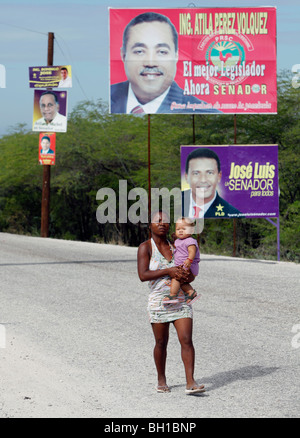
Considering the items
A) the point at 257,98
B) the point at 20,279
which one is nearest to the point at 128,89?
the point at 257,98

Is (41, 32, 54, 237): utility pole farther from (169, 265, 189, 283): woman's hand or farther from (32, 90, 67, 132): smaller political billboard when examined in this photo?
(169, 265, 189, 283): woman's hand

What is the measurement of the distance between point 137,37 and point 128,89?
1542 mm

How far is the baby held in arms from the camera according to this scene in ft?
20.8

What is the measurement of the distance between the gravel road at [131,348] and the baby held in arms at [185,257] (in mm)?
881

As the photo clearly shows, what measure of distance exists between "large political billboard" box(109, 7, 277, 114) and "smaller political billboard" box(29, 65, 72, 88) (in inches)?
291

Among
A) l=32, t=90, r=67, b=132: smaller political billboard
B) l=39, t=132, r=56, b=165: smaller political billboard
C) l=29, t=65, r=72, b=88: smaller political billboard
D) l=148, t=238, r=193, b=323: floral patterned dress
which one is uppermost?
l=29, t=65, r=72, b=88: smaller political billboard

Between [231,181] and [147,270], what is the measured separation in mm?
15478

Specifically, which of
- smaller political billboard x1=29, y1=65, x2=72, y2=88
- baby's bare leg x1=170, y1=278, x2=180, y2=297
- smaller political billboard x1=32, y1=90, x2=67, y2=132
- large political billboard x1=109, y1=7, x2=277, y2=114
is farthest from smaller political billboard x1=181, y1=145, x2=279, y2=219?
baby's bare leg x1=170, y1=278, x2=180, y2=297

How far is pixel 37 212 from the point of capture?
4091 cm

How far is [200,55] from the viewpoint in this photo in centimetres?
2278

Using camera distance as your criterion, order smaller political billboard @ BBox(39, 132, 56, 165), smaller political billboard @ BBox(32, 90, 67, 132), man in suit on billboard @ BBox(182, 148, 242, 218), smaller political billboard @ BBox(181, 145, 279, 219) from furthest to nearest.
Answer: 1. smaller political billboard @ BBox(39, 132, 56, 165)
2. smaller political billboard @ BBox(32, 90, 67, 132)
3. man in suit on billboard @ BBox(182, 148, 242, 218)
4. smaller political billboard @ BBox(181, 145, 279, 219)

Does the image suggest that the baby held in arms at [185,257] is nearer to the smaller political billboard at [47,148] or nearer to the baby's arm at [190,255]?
the baby's arm at [190,255]

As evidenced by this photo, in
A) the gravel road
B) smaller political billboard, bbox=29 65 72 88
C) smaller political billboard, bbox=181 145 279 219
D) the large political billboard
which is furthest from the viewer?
smaller political billboard, bbox=29 65 72 88

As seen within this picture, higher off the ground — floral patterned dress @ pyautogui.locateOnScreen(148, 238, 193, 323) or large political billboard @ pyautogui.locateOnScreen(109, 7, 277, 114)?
large political billboard @ pyautogui.locateOnScreen(109, 7, 277, 114)
